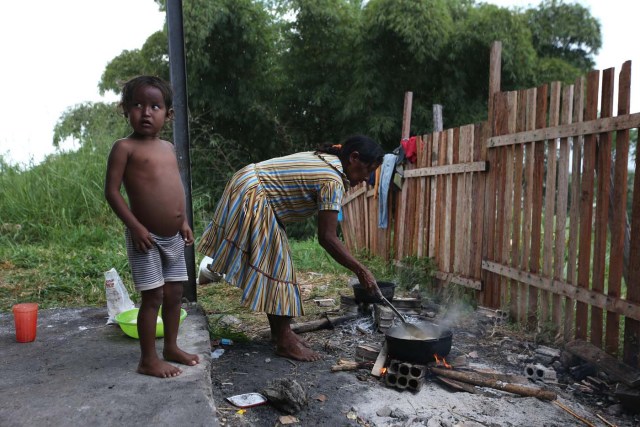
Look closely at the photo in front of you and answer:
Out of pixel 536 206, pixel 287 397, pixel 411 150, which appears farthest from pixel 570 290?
pixel 411 150

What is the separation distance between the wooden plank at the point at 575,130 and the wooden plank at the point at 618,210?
60mm

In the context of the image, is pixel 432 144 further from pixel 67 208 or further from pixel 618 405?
pixel 67 208

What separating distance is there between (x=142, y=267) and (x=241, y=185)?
3.36ft

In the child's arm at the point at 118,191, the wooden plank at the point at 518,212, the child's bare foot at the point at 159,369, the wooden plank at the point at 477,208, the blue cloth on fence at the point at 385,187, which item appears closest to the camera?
the child's arm at the point at 118,191

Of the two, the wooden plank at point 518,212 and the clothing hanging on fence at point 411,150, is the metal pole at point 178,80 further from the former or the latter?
the clothing hanging on fence at point 411,150

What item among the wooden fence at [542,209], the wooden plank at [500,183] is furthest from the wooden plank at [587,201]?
the wooden plank at [500,183]

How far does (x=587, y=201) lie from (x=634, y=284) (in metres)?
0.67

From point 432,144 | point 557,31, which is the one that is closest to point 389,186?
point 432,144

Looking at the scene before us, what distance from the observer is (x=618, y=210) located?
332cm

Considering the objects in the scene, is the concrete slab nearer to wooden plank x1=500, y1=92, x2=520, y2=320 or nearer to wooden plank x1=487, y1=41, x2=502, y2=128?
wooden plank x1=500, y1=92, x2=520, y2=320

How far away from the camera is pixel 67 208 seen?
7.14 m

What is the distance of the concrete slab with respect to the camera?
199cm

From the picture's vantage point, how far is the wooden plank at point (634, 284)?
3100 mm

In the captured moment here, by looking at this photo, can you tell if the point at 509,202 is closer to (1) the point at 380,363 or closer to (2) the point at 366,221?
(1) the point at 380,363
